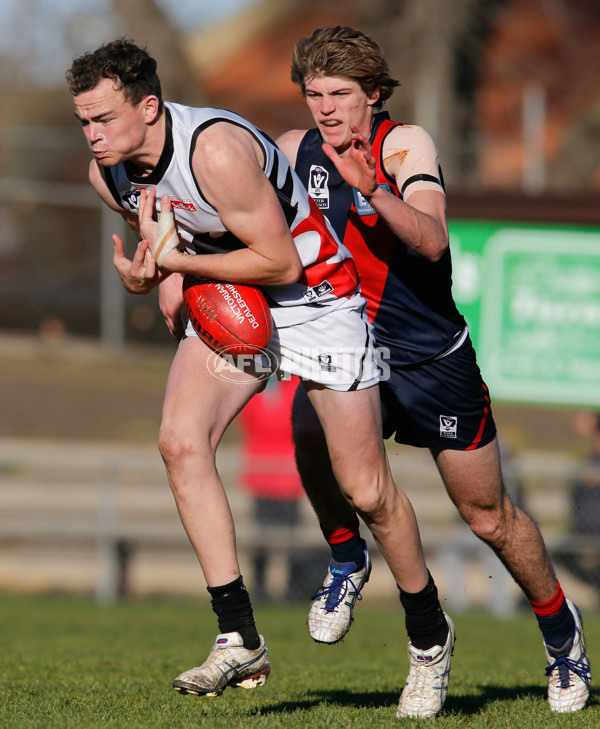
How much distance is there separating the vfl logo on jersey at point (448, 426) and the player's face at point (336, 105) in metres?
1.12

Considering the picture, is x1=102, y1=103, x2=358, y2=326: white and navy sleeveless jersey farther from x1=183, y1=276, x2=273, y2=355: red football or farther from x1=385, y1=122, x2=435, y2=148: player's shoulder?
x1=385, y1=122, x2=435, y2=148: player's shoulder

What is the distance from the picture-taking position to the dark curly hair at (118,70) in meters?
3.74

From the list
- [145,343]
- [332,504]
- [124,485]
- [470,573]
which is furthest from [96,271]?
[332,504]

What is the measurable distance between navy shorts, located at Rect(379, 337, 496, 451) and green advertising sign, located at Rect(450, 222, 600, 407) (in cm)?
674

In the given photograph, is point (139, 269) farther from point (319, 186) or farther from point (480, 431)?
point (480, 431)

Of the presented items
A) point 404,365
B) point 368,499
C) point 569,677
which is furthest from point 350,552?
point 569,677

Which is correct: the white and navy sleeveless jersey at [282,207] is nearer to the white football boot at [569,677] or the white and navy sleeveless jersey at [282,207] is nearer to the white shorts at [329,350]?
the white shorts at [329,350]

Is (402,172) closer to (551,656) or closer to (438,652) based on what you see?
(438,652)

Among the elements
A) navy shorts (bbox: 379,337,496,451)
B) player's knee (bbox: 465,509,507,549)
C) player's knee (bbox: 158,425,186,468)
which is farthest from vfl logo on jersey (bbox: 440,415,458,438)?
player's knee (bbox: 158,425,186,468)

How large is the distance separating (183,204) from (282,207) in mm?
376

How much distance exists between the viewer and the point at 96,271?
19.2m

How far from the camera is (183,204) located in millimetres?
3859

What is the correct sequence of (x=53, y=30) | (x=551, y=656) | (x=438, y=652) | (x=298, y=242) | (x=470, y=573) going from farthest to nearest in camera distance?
(x=53, y=30) → (x=470, y=573) → (x=551, y=656) → (x=438, y=652) → (x=298, y=242)

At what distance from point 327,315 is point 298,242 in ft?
0.94
